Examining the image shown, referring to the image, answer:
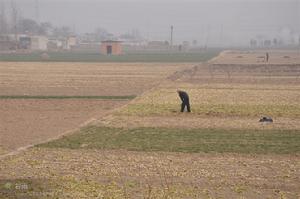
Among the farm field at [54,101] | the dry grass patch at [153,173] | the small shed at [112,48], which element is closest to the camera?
the dry grass patch at [153,173]

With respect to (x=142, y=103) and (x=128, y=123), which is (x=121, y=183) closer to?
(x=128, y=123)

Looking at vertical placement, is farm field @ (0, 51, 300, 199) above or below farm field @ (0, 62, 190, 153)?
above

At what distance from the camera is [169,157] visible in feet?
51.0

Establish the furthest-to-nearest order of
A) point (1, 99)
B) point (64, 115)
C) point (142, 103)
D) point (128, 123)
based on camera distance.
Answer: point (1, 99), point (142, 103), point (64, 115), point (128, 123)

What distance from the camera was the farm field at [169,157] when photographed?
39.9 feet

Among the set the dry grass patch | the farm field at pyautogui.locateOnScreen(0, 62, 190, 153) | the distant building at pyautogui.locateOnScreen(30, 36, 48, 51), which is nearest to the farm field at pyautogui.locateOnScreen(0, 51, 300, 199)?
the dry grass patch

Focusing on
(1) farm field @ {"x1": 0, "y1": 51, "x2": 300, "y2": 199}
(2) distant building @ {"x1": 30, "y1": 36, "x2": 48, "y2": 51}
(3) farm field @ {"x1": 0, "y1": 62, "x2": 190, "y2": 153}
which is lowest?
(2) distant building @ {"x1": 30, "y1": 36, "x2": 48, "y2": 51}

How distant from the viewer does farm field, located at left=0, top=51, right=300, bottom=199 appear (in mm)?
12156

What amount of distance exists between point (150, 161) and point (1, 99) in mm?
17964

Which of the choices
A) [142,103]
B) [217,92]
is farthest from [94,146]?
[217,92]

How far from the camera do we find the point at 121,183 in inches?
495

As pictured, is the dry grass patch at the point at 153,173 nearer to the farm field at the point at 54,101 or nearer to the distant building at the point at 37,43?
the farm field at the point at 54,101

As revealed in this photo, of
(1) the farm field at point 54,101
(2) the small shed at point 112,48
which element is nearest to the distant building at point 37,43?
(2) the small shed at point 112,48

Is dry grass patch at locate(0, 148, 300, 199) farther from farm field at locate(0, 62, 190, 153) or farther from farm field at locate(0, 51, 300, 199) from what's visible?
farm field at locate(0, 62, 190, 153)
